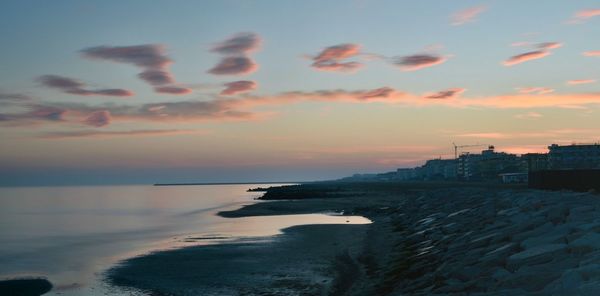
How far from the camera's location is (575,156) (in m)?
171

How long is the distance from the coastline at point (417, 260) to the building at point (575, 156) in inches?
5953

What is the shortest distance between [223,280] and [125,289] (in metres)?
3.10

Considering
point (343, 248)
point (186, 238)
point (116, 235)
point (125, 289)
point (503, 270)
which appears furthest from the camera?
point (116, 235)

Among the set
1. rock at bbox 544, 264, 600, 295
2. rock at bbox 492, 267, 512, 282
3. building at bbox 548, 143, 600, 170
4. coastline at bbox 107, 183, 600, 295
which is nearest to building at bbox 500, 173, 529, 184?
building at bbox 548, 143, 600, 170

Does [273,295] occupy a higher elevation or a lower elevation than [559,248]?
lower

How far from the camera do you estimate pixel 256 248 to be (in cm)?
2662

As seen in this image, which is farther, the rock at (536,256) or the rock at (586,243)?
the rock at (536,256)

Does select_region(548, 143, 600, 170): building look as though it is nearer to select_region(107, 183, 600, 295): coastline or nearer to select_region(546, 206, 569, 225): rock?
select_region(107, 183, 600, 295): coastline

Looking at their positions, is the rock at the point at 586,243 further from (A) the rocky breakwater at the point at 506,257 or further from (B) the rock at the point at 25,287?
(B) the rock at the point at 25,287

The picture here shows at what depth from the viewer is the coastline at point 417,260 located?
33.8 ft

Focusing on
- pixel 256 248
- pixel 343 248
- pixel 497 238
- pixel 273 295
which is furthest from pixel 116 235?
pixel 497 238

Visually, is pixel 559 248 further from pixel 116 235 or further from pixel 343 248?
pixel 116 235

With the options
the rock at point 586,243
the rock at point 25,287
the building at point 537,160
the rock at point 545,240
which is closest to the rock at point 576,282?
the rock at point 586,243

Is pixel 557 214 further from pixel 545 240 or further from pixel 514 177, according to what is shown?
pixel 514 177
